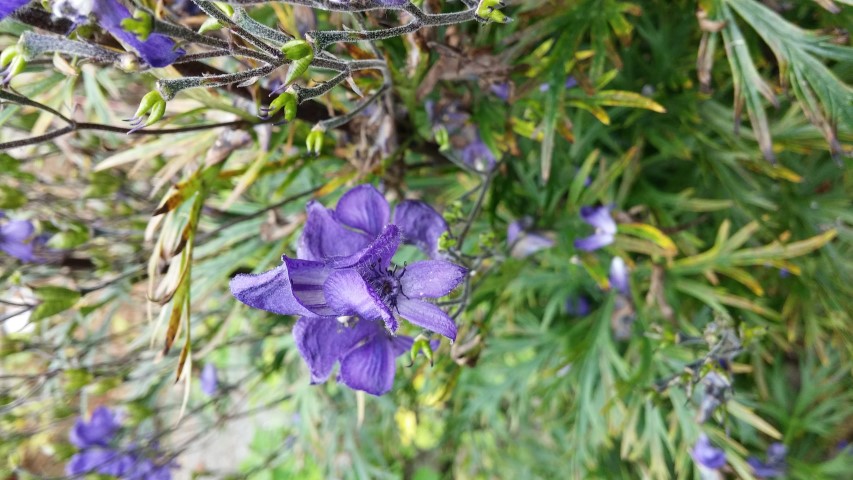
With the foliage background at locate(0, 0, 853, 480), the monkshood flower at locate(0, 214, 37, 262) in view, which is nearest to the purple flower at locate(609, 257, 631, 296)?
the foliage background at locate(0, 0, 853, 480)

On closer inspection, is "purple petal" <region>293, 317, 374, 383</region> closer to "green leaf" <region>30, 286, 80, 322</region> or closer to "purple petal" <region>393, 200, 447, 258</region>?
"purple petal" <region>393, 200, 447, 258</region>

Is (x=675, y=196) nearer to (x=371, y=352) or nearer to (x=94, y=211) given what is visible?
(x=371, y=352)

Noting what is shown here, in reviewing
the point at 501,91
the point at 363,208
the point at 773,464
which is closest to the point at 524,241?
the point at 501,91

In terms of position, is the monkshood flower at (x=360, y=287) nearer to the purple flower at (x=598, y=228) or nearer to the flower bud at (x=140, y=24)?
the flower bud at (x=140, y=24)

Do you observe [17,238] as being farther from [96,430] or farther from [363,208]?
[363,208]

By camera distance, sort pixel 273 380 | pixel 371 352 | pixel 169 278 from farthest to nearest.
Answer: pixel 273 380 → pixel 169 278 → pixel 371 352

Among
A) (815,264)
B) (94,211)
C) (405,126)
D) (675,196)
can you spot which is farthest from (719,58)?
(94,211)
